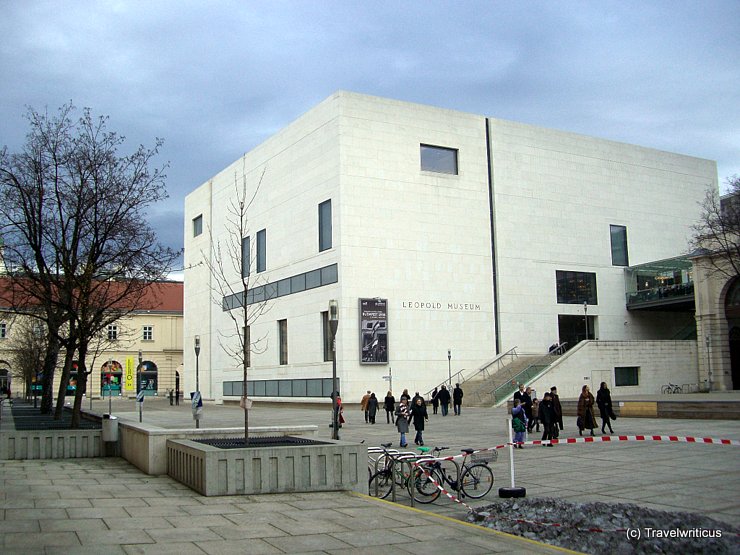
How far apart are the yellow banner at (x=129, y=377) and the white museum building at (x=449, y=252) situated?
27.6m

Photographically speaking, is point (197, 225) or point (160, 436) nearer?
point (160, 436)

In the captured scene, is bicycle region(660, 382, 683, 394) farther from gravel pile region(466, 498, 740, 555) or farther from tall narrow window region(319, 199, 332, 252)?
gravel pile region(466, 498, 740, 555)

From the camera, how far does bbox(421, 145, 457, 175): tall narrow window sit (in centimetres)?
5200

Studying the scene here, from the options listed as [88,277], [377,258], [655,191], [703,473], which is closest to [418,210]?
[377,258]

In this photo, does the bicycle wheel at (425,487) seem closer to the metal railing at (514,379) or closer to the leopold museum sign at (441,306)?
the metal railing at (514,379)

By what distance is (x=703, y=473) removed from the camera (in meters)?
14.9

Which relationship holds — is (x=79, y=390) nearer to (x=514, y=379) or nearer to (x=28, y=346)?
(x=514, y=379)

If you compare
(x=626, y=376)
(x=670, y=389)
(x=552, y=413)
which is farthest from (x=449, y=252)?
(x=552, y=413)

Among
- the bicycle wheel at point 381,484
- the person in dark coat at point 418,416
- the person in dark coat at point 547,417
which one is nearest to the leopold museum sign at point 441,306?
the person in dark coat at point 418,416

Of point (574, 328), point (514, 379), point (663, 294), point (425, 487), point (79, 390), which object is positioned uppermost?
point (663, 294)

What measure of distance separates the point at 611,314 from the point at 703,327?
8387mm

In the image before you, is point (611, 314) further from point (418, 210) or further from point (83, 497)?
point (83, 497)

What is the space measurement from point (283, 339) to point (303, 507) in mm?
44481

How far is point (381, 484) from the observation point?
542 inches
